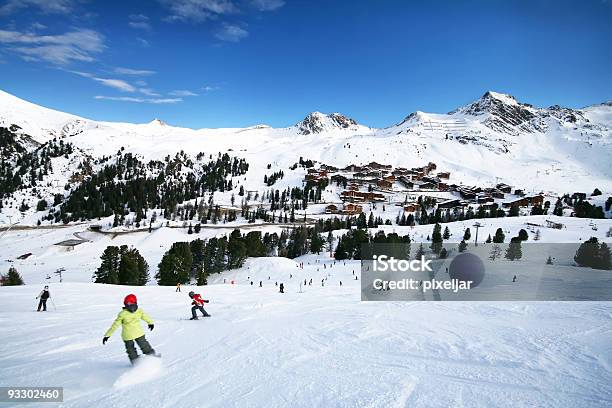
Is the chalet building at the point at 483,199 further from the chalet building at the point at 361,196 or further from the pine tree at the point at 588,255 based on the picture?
the pine tree at the point at 588,255

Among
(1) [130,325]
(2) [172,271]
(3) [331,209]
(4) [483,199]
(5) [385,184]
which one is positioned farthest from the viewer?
(5) [385,184]

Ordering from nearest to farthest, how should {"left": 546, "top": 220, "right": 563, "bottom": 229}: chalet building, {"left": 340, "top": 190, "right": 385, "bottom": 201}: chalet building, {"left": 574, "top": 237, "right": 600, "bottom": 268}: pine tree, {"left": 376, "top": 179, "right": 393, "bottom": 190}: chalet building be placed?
{"left": 574, "top": 237, "right": 600, "bottom": 268}: pine tree → {"left": 546, "top": 220, "right": 563, "bottom": 229}: chalet building → {"left": 340, "top": 190, "right": 385, "bottom": 201}: chalet building → {"left": 376, "top": 179, "right": 393, "bottom": 190}: chalet building

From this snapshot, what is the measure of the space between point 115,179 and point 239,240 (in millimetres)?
159045

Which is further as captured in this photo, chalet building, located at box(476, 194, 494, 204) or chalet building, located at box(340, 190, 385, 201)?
chalet building, located at box(340, 190, 385, 201)

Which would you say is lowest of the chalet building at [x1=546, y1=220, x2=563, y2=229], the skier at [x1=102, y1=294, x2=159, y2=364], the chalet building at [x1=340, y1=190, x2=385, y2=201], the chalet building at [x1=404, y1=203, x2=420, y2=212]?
the skier at [x1=102, y1=294, x2=159, y2=364]

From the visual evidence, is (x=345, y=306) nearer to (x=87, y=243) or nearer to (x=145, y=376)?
(x=145, y=376)

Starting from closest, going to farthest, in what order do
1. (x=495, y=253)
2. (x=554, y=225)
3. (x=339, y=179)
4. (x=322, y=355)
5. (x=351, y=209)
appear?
(x=322, y=355) → (x=495, y=253) → (x=554, y=225) → (x=351, y=209) → (x=339, y=179)

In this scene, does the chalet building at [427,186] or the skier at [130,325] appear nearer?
the skier at [130,325]

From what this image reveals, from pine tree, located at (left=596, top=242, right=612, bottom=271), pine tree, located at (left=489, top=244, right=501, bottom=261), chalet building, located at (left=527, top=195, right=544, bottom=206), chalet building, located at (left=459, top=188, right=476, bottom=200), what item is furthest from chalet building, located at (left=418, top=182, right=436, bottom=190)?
pine tree, located at (left=596, top=242, right=612, bottom=271)

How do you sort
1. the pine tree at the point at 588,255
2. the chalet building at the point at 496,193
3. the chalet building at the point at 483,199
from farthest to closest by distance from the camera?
the chalet building at the point at 496,193 → the chalet building at the point at 483,199 → the pine tree at the point at 588,255

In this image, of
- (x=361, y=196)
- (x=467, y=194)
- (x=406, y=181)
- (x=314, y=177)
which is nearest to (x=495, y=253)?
(x=361, y=196)

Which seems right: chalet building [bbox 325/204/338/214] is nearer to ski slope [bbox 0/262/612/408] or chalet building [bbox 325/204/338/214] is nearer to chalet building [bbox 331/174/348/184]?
chalet building [bbox 331/174/348/184]

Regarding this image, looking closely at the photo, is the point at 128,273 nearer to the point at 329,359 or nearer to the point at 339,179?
the point at 329,359

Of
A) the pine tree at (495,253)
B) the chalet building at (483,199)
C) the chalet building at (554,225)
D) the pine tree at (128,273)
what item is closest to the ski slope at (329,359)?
the pine tree at (128,273)
